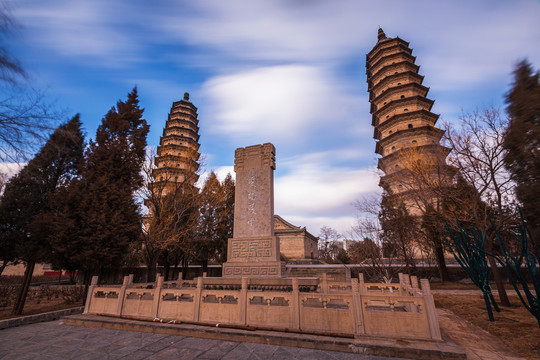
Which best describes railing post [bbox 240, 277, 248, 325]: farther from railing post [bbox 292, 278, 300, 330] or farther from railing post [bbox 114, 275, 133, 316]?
railing post [bbox 114, 275, 133, 316]

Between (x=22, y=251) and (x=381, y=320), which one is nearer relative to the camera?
(x=381, y=320)

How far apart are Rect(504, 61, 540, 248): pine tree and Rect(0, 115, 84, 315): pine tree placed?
33.3 feet

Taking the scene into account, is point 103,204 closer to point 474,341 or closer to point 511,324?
point 474,341

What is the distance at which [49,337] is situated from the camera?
4.70 meters

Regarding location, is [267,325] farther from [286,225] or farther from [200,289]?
[286,225]

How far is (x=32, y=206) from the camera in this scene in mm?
8188

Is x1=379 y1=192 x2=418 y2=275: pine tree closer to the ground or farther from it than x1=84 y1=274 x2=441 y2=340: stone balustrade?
farther from it

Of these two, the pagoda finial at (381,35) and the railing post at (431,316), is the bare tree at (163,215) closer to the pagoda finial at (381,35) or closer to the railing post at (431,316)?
the railing post at (431,316)

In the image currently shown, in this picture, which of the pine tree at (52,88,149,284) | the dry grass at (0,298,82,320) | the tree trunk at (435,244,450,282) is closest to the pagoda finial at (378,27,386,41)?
the tree trunk at (435,244,450,282)

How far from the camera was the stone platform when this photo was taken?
3325mm

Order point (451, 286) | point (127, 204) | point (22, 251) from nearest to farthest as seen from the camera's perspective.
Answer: point (22, 251), point (127, 204), point (451, 286)

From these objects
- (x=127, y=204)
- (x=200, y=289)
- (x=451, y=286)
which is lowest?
(x=451, y=286)

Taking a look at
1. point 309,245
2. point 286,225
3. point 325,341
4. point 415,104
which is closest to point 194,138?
point 286,225

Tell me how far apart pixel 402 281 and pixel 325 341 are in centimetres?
347
